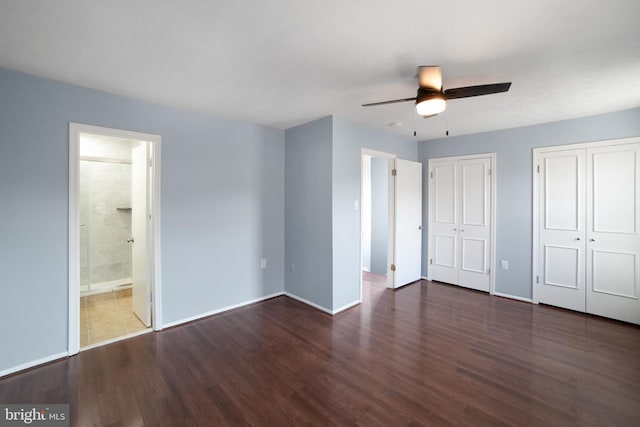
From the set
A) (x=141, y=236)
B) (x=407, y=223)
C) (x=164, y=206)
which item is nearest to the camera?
(x=164, y=206)

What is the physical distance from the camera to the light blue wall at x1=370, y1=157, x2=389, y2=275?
527 cm

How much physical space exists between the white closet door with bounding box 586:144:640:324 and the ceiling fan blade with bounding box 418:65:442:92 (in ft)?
8.65

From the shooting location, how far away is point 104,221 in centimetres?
446

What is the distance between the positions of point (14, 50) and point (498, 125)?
490cm

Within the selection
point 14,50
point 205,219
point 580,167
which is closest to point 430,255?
point 580,167

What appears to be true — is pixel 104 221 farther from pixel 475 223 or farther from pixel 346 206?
pixel 475 223

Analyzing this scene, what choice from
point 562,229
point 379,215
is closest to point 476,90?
point 562,229

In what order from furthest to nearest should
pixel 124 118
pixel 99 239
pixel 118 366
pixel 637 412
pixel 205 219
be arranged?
pixel 99 239, pixel 205 219, pixel 124 118, pixel 118 366, pixel 637 412

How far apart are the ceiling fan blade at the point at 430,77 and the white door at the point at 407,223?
2.18m

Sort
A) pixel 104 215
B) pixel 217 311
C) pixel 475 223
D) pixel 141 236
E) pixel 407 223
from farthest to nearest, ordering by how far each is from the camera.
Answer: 1. pixel 407 223
2. pixel 104 215
3. pixel 475 223
4. pixel 217 311
5. pixel 141 236

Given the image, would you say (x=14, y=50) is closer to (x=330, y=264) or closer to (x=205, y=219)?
(x=205, y=219)

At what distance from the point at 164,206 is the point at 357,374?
2529 millimetres

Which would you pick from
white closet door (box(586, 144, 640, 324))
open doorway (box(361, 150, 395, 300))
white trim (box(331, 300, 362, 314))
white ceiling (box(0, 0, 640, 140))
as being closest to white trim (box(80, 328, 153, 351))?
white trim (box(331, 300, 362, 314))

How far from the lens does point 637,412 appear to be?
1872 mm
